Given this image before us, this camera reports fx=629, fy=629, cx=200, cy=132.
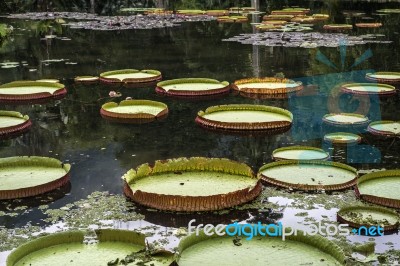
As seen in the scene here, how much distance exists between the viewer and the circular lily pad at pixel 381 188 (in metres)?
5.41

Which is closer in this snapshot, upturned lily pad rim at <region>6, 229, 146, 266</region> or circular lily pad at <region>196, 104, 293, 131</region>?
upturned lily pad rim at <region>6, 229, 146, 266</region>

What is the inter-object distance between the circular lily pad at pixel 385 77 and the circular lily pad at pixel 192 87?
256 centimetres

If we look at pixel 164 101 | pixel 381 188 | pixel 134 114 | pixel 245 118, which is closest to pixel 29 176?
pixel 134 114

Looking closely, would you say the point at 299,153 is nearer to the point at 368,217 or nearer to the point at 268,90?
the point at 368,217

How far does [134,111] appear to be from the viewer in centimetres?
875

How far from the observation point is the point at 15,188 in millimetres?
5773

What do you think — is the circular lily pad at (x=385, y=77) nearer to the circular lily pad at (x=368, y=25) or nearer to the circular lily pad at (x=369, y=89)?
the circular lily pad at (x=369, y=89)

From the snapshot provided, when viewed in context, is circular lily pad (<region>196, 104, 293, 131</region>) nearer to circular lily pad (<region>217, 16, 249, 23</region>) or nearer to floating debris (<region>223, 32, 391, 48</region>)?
floating debris (<region>223, 32, 391, 48</region>)

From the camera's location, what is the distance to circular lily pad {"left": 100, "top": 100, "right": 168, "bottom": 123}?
337 inches

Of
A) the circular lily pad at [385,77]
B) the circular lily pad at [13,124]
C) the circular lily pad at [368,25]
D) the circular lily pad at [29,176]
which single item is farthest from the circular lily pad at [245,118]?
the circular lily pad at [368,25]

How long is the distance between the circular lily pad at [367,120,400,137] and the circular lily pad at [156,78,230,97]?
2.96 metres

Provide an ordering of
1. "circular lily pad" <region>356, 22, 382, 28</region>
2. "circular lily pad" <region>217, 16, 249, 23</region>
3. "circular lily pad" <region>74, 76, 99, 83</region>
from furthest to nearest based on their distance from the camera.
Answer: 1. "circular lily pad" <region>217, 16, 249, 23</region>
2. "circular lily pad" <region>356, 22, 382, 28</region>
3. "circular lily pad" <region>74, 76, 99, 83</region>

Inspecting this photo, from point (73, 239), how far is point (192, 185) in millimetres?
1409

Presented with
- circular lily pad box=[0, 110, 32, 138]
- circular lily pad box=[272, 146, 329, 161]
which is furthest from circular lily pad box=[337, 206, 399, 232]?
circular lily pad box=[0, 110, 32, 138]
